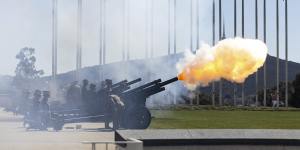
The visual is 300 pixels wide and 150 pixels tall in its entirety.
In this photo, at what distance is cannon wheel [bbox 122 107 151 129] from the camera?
27.8 meters

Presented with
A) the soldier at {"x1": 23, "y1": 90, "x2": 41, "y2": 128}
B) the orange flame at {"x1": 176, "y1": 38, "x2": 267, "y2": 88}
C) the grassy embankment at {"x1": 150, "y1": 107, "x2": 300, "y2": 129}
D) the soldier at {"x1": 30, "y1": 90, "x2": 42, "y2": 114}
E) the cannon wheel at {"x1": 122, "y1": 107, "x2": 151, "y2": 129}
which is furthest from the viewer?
the grassy embankment at {"x1": 150, "y1": 107, "x2": 300, "y2": 129}

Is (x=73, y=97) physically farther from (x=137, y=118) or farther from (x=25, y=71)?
(x=25, y=71)

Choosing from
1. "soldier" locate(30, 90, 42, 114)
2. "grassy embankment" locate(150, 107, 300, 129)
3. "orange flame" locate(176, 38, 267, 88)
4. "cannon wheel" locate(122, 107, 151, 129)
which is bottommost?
"grassy embankment" locate(150, 107, 300, 129)

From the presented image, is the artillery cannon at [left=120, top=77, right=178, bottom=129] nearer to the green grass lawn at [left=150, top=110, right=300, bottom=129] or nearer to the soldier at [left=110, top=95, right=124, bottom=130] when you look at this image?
the soldier at [left=110, top=95, right=124, bottom=130]

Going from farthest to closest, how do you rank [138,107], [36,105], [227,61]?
[36,105]
[138,107]
[227,61]

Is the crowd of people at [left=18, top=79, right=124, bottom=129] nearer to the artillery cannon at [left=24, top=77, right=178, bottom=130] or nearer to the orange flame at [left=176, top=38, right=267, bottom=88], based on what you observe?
the artillery cannon at [left=24, top=77, right=178, bottom=130]

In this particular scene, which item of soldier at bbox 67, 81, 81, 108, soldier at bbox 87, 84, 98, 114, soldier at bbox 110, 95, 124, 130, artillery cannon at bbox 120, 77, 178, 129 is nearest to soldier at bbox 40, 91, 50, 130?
soldier at bbox 67, 81, 81, 108

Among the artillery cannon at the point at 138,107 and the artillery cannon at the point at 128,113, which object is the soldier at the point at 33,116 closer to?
the artillery cannon at the point at 128,113

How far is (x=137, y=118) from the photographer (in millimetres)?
27922

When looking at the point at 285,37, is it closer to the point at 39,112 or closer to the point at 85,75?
the point at 85,75

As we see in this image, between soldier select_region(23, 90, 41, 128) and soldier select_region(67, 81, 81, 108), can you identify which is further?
soldier select_region(67, 81, 81, 108)

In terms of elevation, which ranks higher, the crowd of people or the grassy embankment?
the crowd of people

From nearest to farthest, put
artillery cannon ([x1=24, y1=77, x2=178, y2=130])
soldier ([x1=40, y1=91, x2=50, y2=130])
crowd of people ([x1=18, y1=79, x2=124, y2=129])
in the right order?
1. artillery cannon ([x1=24, y1=77, x2=178, y2=130])
2. crowd of people ([x1=18, y1=79, x2=124, y2=129])
3. soldier ([x1=40, y1=91, x2=50, y2=130])

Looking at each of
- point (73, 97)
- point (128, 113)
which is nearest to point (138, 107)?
point (128, 113)
